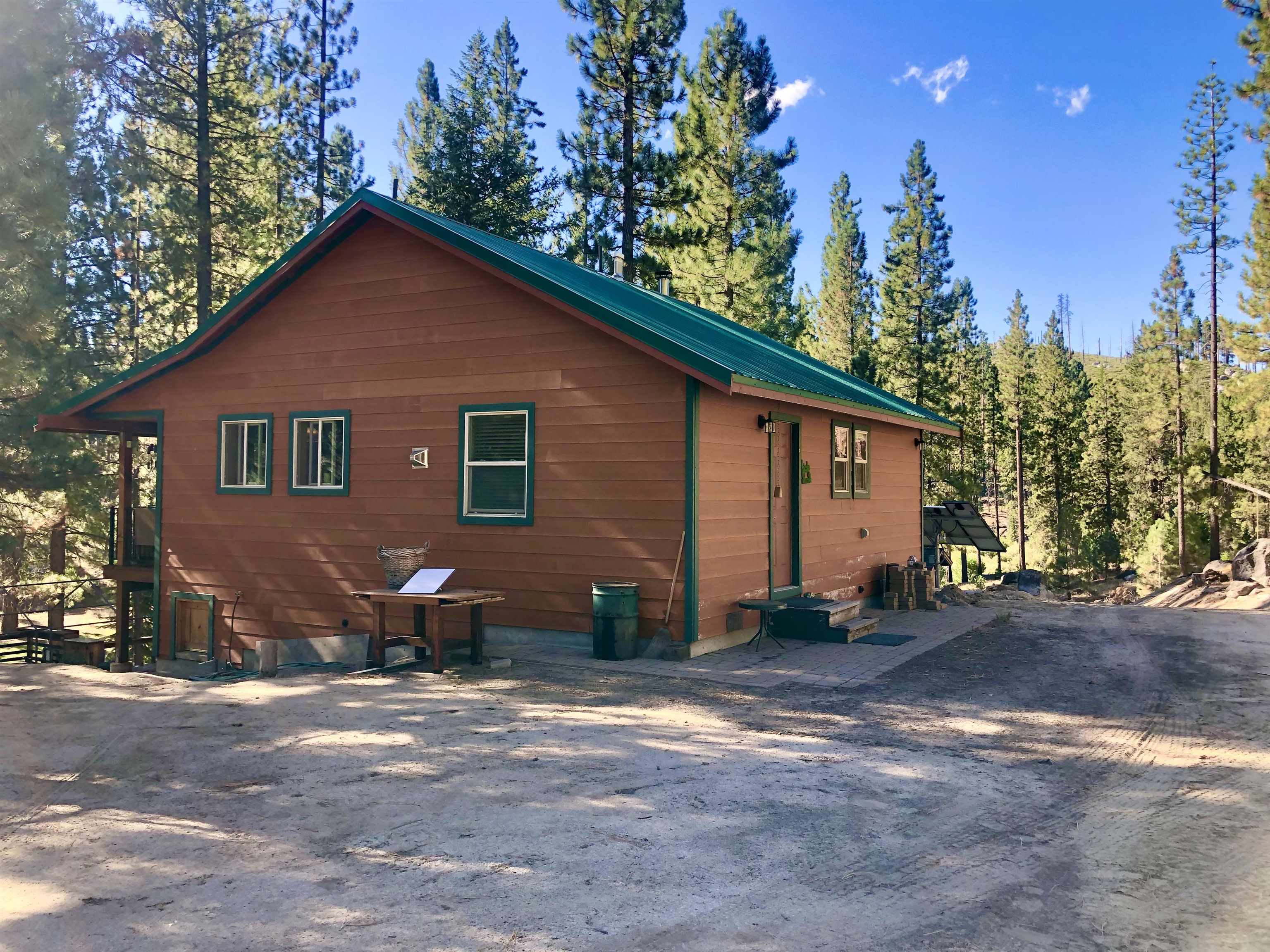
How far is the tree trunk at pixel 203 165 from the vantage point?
21.0 m

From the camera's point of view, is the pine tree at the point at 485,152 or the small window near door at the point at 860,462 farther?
the pine tree at the point at 485,152

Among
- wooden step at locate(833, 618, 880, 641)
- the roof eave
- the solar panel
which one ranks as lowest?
wooden step at locate(833, 618, 880, 641)

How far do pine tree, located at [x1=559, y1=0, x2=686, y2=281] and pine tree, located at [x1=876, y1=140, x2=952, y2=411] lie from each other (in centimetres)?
1475

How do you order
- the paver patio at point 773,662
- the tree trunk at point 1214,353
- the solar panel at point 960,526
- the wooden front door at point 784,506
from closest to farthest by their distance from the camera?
the paver patio at point 773,662, the wooden front door at point 784,506, the solar panel at point 960,526, the tree trunk at point 1214,353

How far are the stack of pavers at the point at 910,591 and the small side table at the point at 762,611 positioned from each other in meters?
4.31

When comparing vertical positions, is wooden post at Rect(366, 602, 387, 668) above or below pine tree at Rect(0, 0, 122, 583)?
below

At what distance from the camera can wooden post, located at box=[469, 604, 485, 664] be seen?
9.43m

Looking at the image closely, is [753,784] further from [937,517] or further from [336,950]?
[937,517]

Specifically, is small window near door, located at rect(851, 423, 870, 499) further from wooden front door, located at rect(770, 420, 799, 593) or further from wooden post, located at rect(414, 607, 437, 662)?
wooden post, located at rect(414, 607, 437, 662)

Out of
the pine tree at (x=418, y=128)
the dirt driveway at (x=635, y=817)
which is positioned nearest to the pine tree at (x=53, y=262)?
the dirt driveway at (x=635, y=817)

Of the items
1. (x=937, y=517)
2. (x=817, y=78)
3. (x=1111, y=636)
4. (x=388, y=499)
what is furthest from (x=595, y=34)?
(x=1111, y=636)

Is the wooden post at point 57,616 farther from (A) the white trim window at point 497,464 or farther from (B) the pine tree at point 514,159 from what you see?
(B) the pine tree at point 514,159

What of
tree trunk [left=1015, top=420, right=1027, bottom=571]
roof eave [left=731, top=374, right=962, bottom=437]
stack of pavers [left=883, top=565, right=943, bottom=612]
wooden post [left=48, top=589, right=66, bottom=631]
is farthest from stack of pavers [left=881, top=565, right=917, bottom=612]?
tree trunk [left=1015, top=420, right=1027, bottom=571]

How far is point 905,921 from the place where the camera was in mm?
3596
